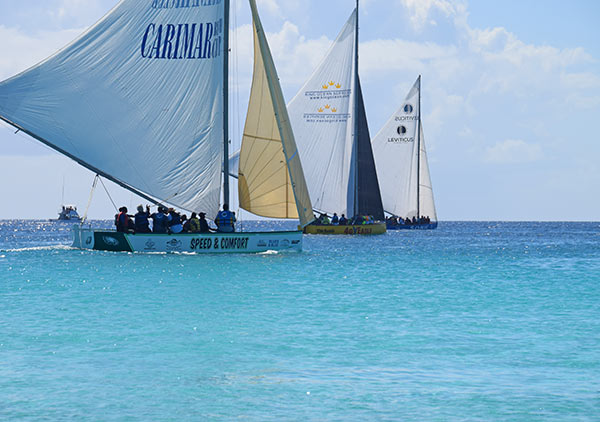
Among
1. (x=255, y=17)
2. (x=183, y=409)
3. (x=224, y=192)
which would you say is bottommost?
(x=183, y=409)

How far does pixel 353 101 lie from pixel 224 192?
29.0 m

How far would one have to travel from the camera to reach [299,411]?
10.6 metres

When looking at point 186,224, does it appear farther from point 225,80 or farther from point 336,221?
point 336,221

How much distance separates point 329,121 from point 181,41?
27656 mm

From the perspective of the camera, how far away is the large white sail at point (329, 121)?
6106cm

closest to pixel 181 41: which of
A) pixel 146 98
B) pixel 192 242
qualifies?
pixel 146 98

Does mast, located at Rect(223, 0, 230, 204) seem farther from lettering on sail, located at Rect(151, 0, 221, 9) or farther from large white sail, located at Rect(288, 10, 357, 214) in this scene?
large white sail, located at Rect(288, 10, 357, 214)

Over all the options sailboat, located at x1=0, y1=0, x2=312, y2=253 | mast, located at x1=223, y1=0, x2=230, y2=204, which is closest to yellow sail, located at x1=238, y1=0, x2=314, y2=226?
sailboat, located at x1=0, y1=0, x2=312, y2=253

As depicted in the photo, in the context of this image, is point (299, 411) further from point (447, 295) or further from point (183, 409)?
point (447, 295)

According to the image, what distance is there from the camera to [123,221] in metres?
32.5

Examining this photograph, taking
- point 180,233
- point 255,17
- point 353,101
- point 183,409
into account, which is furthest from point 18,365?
point 353,101

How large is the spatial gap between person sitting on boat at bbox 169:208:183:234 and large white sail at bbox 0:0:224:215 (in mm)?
878

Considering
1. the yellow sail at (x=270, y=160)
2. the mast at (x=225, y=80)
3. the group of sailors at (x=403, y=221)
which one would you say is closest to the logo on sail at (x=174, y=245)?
the mast at (x=225, y=80)

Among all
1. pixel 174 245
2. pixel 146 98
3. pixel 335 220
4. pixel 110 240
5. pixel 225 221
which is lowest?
pixel 174 245
